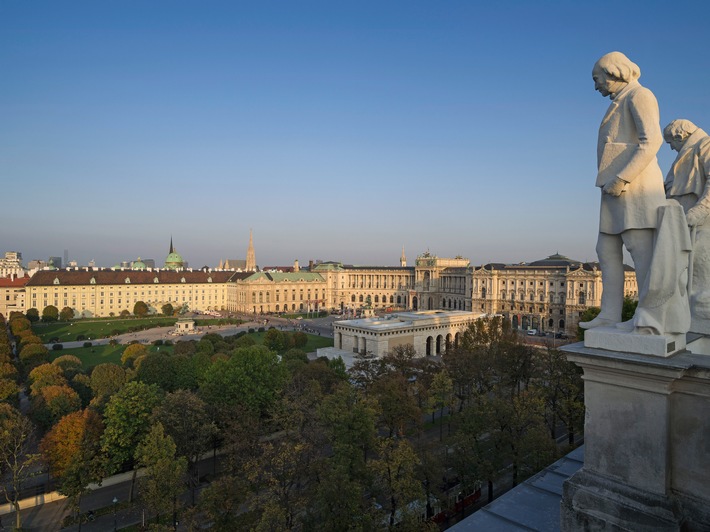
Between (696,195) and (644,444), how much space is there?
442 cm

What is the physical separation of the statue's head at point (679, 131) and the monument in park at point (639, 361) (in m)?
2.37

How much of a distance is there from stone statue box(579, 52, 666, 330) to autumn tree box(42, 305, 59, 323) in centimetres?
12413

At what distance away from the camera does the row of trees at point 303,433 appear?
765 inches

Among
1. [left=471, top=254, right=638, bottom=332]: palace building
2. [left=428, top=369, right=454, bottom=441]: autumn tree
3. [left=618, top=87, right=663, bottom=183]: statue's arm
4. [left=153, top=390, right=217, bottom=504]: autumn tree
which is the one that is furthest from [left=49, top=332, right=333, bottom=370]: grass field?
[left=618, top=87, right=663, bottom=183]: statue's arm

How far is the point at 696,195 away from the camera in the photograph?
757 centimetres

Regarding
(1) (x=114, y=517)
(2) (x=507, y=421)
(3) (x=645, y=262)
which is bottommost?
(1) (x=114, y=517)

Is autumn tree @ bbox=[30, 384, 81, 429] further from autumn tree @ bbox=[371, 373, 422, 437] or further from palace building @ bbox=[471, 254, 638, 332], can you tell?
palace building @ bbox=[471, 254, 638, 332]

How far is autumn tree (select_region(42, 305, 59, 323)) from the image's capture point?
348 feet

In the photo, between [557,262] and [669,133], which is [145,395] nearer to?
[669,133]

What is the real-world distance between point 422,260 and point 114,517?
377ft

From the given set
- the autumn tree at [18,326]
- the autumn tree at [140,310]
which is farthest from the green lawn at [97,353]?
the autumn tree at [140,310]

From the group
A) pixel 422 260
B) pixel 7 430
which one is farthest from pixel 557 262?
pixel 7 430

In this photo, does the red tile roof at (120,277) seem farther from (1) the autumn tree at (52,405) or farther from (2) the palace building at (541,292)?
(1) the autumn tree at (52,405)

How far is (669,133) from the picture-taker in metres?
8.17
